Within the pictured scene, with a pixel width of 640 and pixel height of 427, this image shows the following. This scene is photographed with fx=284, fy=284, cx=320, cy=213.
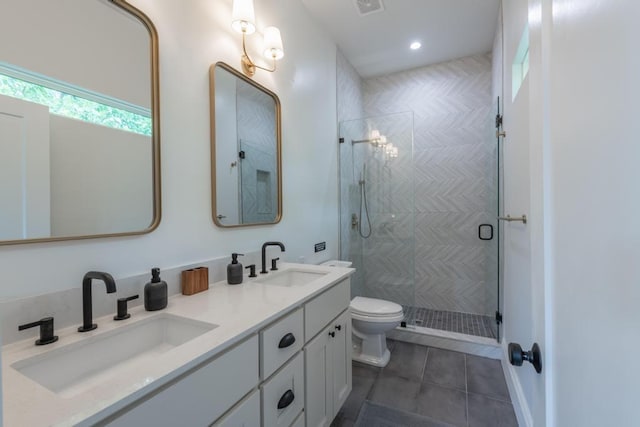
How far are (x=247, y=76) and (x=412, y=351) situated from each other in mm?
2498

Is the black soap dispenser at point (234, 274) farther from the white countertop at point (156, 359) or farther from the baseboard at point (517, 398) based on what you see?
the baseboard at point (517, 398)

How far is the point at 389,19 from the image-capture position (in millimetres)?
2445

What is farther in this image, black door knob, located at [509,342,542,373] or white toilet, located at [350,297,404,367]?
white toilet, located at [350,297,404,367]

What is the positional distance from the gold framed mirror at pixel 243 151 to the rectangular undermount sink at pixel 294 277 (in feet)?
1.17

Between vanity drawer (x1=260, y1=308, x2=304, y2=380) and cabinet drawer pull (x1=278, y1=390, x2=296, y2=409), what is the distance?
13cm

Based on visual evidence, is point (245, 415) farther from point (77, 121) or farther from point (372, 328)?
point (372, 328)

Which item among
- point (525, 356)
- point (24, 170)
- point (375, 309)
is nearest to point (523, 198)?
point (525, 356)

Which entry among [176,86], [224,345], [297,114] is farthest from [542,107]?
[297,114]

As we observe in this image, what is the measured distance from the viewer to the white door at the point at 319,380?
4.13 feet

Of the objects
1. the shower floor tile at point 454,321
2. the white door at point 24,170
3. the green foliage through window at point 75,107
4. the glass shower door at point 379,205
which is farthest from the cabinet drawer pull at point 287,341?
the shower floor tile at point 454,321

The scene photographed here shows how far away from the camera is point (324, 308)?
1402 millimetres

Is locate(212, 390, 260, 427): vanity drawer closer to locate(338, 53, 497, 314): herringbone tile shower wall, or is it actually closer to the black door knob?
the black door knob

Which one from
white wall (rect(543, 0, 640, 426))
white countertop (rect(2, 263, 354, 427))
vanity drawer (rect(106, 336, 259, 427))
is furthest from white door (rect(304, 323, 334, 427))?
white wall (rect(543, 0, 640, 426))

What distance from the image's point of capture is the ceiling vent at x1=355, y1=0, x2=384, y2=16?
7.35 ft
